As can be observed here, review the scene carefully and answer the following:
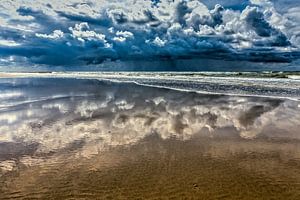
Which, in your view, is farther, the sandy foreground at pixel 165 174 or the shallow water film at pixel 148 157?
the shallow water film at pixel 148 157

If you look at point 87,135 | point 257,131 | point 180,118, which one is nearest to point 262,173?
point 257,131

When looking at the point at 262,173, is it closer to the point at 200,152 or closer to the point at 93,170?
the point at 200,152

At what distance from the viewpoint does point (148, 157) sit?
880 centimetres

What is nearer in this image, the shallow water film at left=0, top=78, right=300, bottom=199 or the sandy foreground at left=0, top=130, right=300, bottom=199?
the sandy foreground at left=0, top=130, right=300, bottom=199

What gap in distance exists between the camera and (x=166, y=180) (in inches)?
276

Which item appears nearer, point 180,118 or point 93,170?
point 93,170

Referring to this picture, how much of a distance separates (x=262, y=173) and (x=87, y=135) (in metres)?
6.07

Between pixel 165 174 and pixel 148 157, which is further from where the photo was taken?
pixel 148 157

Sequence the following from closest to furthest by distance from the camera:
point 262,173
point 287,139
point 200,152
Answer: point 262,173
point 200,152
point 287,139

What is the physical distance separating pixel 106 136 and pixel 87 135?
0.67 metres

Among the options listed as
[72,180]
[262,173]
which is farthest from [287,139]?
[72,180]

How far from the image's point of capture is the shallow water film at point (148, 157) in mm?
6512

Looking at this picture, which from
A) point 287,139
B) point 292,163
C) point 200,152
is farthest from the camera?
point 287,139

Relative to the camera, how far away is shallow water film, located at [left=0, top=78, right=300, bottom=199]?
6.51m
